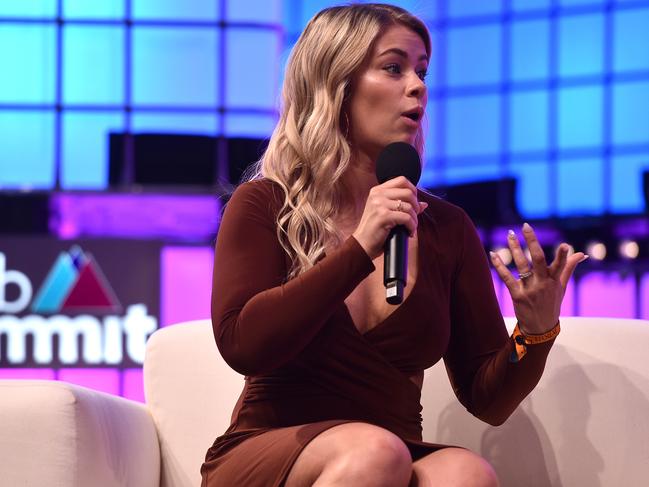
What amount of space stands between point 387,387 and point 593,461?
536 millimetres

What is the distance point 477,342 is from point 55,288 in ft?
15.5

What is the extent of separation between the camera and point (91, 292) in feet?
20.3

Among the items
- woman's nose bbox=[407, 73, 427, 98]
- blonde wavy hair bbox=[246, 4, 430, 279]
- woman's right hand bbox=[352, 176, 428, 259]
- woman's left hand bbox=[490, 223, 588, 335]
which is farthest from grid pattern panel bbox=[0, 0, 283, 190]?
woman's right hand bbox=[352, 176, 428, 259]

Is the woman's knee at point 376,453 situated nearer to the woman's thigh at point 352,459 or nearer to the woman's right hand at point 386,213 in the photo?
the woman's thigh at point 352,459

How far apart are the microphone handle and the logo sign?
4835 millimetres

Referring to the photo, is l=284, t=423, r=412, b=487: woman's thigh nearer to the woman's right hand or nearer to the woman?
the woman

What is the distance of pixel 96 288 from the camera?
6180mm

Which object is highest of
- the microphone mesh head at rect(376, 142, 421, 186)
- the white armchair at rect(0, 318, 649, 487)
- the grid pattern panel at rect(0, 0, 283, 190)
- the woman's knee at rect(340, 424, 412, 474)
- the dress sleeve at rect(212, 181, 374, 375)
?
the grid pattern panel at rect(0, 0, 283, 190)

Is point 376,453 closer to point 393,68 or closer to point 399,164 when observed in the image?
point 399,164

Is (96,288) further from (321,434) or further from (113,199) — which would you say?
(321,434)

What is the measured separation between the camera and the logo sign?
6.04 meters

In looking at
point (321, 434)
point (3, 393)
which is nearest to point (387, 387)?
point (321, 434)

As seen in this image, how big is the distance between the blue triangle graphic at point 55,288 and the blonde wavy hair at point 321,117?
457 centimetres

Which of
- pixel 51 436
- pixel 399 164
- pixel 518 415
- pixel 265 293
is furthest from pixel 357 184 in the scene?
pixel 51 436
